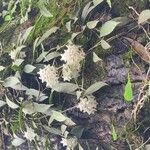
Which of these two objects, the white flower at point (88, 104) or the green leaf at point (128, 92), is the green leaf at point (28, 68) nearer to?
the white flower at point (88, 104)

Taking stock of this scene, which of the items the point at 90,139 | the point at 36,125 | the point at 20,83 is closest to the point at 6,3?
the point at 20,83

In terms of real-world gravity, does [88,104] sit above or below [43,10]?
below

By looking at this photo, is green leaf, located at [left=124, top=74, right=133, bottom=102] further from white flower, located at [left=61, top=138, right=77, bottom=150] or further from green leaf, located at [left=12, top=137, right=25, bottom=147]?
green leaf, located at [left=12, top=137, right=25, bottom=147]

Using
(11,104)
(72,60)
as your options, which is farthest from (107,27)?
(11,104)

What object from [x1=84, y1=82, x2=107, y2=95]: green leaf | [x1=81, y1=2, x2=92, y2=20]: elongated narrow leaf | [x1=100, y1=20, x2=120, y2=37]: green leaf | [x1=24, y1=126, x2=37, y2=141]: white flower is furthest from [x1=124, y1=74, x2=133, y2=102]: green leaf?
[x1=24, y1=126, x2=37, y2=141]: white flower

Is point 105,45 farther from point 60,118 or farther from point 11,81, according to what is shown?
point 11,81

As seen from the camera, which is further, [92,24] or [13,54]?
[13,54]

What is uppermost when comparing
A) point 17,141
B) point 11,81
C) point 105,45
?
point 105,45
